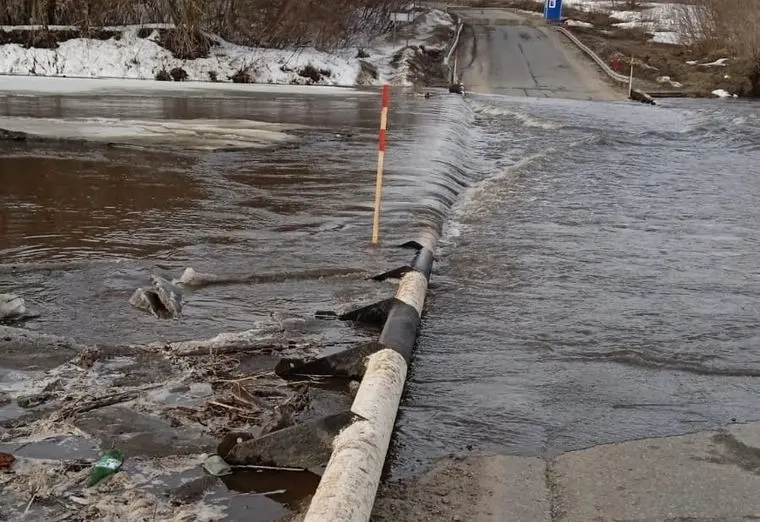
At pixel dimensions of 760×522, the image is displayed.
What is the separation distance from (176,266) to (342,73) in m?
27.6

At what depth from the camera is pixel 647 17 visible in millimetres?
64250

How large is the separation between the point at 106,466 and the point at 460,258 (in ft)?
18.0

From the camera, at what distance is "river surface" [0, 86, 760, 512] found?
5531mm

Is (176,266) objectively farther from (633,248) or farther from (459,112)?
(459,112)

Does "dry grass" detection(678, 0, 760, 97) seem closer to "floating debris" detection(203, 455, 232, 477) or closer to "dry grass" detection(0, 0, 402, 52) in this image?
"dry grass" detection(0, 0, 402, 52)

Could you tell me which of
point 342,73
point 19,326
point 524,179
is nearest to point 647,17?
point 342,73

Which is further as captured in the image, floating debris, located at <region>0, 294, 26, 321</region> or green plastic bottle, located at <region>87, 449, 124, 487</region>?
floating debris, located at <region>0, 294, 26, 321</region>

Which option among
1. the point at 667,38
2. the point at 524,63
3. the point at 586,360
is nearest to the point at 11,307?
the point at 586,360

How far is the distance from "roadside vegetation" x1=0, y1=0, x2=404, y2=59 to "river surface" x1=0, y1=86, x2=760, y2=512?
56.4 ft

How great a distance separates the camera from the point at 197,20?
33812 mm

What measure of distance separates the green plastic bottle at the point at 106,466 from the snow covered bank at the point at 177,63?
96.6 ft

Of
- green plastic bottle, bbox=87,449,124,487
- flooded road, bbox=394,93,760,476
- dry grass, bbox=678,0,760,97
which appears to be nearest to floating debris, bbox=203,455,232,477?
green plastic bottle, bbox=87,449,124,487

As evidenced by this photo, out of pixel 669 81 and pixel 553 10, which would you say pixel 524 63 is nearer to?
pixel 669 81

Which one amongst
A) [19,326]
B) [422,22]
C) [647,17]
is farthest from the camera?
[647,17]
